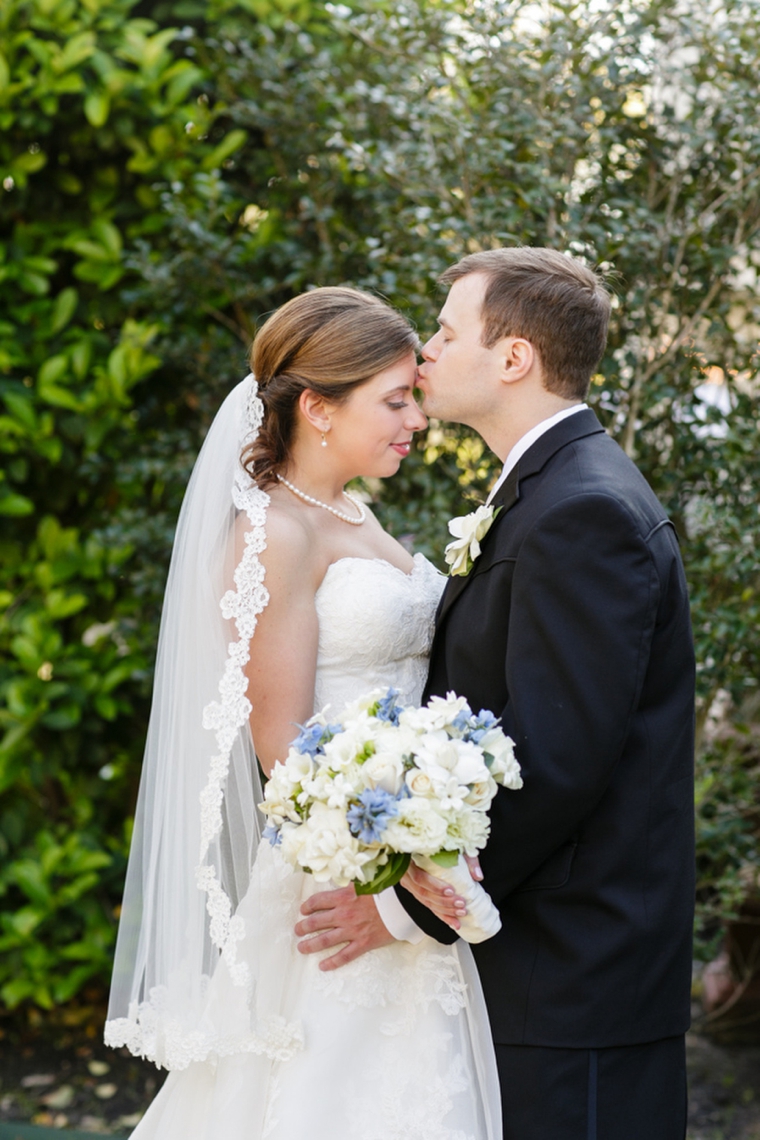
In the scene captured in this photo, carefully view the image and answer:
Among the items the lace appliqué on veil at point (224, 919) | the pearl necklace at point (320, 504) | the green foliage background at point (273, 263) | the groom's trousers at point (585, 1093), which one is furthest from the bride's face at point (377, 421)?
the groom's trousers at point (585, 1093)

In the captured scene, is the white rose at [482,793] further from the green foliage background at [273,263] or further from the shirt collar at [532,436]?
the green foliage background at [273,263]

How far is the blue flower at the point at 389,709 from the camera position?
1.83 m

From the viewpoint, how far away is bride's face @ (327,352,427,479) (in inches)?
106

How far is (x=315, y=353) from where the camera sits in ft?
8.73

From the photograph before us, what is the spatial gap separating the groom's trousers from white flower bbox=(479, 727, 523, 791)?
1.98 feet

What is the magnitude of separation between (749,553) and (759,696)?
85 cm

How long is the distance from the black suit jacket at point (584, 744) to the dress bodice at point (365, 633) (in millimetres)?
329

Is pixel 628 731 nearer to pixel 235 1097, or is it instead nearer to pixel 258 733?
pixel 258 733

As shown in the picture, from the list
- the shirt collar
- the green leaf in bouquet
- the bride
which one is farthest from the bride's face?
the green leaf in bouquet

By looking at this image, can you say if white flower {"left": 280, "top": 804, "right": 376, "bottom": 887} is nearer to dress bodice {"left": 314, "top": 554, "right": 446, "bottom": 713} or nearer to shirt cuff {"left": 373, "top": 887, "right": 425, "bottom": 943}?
shirt cuff {"left": 373, "top": 887, "right": 425, "bottom": 943}

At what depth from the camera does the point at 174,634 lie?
257 cm

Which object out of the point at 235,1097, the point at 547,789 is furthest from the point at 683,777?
the point at 235,1097

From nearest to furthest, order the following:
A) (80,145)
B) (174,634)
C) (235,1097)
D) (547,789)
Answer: (547,789) → (235,1097) → (174,634) → (80,145)

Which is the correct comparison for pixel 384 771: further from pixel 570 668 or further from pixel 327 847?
pixel 570 668
